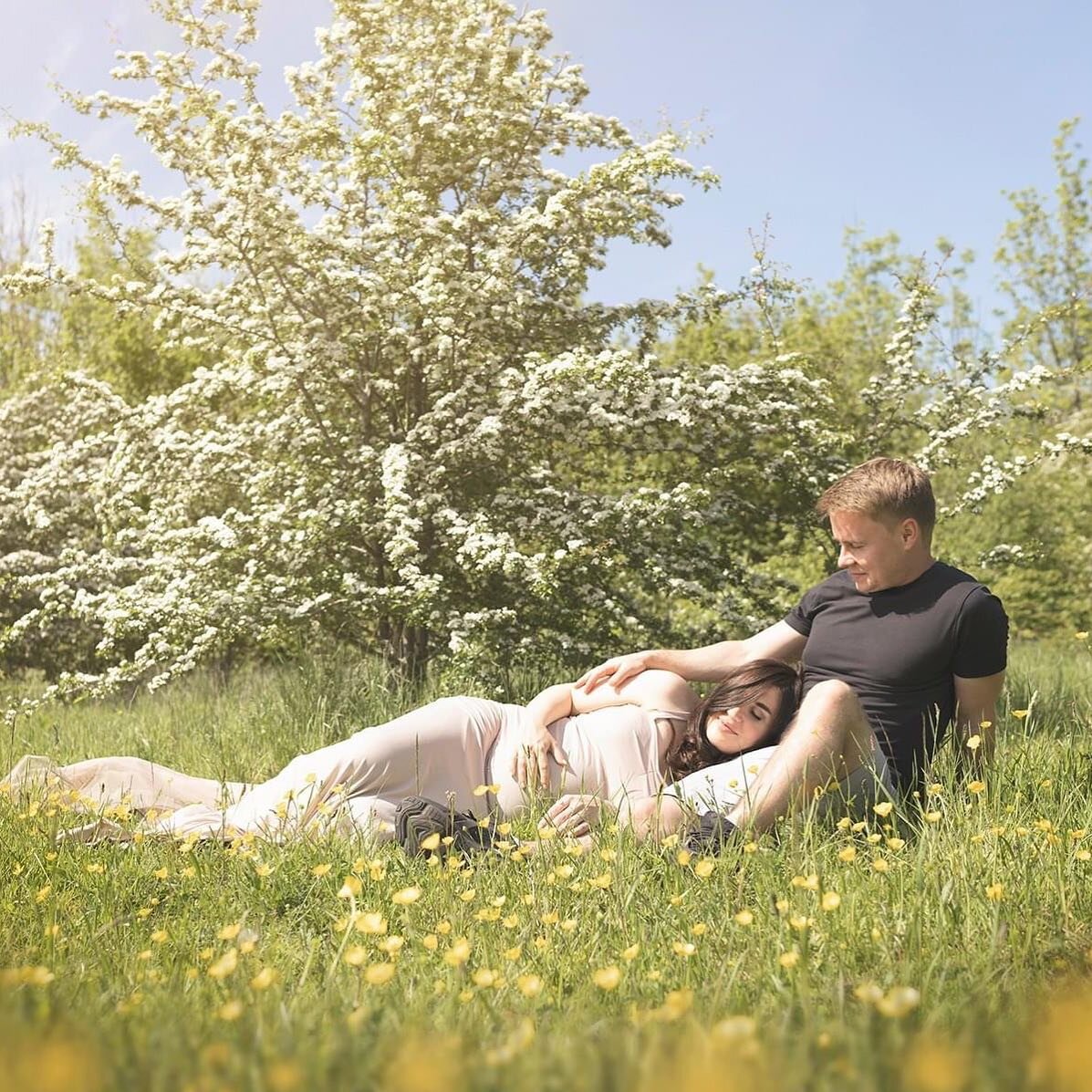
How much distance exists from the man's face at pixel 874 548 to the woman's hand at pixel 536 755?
108 cm

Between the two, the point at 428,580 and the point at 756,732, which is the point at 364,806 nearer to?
the point at 756,732

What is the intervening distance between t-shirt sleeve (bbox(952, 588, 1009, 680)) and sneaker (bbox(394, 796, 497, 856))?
153 centimetres

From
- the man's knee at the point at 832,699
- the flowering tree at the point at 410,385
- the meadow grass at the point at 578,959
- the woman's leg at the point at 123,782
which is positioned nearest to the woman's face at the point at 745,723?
the man's knee at the point at 832,699

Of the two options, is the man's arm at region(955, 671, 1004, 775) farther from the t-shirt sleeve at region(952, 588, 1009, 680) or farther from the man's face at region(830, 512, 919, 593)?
the man's face at region(830, 512, 919, 593)

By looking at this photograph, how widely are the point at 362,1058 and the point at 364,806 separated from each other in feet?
8.31

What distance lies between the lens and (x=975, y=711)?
3580 millimetres

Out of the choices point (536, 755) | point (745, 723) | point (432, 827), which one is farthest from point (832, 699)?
point (432, 827)

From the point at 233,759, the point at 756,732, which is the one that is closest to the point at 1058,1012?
the point at 756,732

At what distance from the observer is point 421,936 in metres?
2.62

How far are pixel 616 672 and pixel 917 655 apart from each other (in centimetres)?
98

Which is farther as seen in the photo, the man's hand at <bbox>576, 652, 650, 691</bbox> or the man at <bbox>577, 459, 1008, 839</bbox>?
the man's hand at <bbox>576, 652, 650, 691</bbox>

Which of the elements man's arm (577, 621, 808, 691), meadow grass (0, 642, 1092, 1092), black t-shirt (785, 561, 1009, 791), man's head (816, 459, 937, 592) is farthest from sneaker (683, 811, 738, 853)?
man's head (816, 459, 937, 592)

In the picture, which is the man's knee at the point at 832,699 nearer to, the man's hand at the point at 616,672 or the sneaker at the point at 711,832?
the sneaker at the point at 711,832

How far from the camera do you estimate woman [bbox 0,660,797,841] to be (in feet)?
11.8
